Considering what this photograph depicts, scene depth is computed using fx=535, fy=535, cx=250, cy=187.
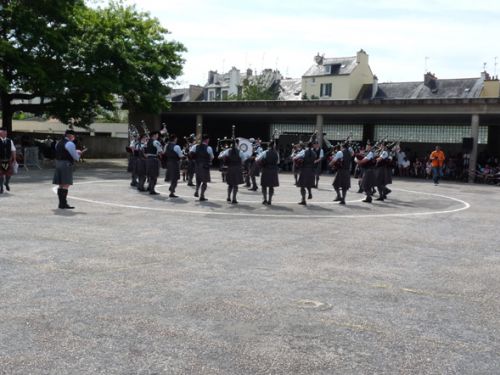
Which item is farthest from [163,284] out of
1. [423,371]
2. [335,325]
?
[423,371]

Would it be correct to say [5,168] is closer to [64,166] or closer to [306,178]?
[64,166]

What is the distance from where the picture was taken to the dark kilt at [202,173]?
1466 cm

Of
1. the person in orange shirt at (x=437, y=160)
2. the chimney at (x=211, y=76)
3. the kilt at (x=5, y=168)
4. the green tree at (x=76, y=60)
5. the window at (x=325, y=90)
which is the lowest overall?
the kilt at (x=5, y=168)

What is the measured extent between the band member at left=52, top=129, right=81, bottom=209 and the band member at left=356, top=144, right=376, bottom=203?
8165mm

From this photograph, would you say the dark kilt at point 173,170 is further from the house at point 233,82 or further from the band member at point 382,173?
the house at point 233,82

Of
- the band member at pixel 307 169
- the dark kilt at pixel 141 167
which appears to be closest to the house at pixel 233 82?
the dark kilt at pixel 141 167

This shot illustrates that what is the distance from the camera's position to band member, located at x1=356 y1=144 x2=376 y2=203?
1565cm

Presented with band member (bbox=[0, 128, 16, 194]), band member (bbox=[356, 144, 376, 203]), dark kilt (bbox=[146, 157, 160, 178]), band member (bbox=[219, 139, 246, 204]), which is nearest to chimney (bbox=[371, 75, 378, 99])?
band member (bbox=[356, 144, 376, 203])

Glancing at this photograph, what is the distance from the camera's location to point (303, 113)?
104 feet

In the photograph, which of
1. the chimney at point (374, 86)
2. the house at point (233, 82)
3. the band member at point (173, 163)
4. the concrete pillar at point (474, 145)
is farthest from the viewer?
the house at point (233, 82)

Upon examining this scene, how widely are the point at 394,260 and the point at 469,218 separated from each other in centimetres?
606

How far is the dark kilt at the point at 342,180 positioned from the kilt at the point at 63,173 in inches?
283

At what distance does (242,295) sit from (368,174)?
10.9 m

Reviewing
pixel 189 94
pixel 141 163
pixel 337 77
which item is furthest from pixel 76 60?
pixel 189 94
